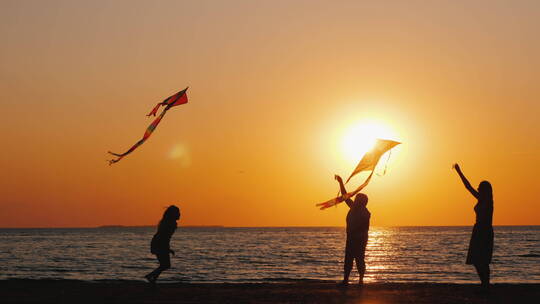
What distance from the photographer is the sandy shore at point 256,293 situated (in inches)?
588

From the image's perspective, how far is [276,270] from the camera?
1705 inches

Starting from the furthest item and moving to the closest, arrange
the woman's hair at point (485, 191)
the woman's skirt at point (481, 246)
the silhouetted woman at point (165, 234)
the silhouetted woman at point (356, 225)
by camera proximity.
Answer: the silhouetted woman at point (356, 225) < the silhouetted woman at point (165, 234) < the woman's skirt at point (481, 246) < the woman's hair at point (485, 191)

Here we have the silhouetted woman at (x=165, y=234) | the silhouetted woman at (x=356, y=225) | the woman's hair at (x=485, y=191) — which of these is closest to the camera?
the woman's hair at (x=485, y=191)

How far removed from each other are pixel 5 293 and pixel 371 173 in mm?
8752

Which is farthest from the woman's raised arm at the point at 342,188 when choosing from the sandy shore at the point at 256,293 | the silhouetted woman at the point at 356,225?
the sandy shore at the point at 256,293

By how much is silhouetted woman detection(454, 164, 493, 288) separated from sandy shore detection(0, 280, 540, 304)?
769mm

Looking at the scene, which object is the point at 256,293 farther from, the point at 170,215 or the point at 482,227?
the point at 482,227

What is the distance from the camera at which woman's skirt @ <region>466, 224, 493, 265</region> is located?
15.4 metres

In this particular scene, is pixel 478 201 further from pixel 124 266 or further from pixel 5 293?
pixel 124 266

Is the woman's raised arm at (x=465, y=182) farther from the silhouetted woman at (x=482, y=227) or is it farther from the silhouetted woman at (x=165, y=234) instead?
the silhouetted woman at (x=165, y=234)

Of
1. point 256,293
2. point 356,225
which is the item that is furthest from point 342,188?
point 256,293

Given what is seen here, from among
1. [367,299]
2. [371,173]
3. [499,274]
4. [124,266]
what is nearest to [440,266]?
[499,274]

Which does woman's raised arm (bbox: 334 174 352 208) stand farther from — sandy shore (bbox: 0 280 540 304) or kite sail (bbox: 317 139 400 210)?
sandy shore (bbox: 0 280 540 304)

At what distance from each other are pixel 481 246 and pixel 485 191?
3.71 feet
